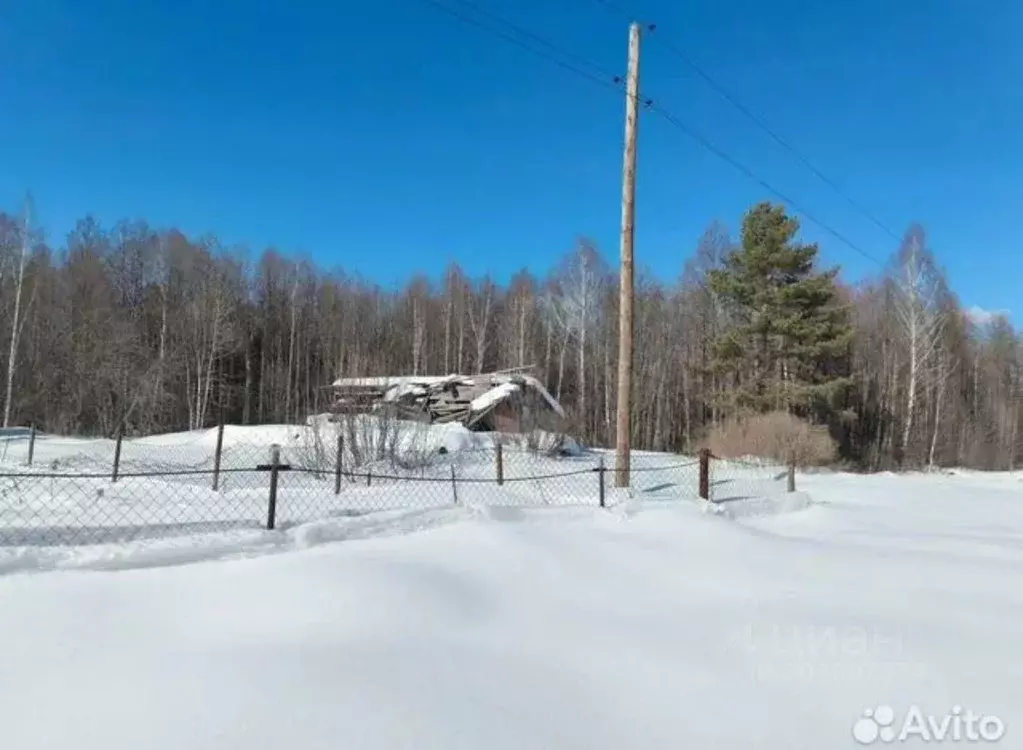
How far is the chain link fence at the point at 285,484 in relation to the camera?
20.1 feet

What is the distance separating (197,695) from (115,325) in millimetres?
36898

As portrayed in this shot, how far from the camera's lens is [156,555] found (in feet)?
13.6

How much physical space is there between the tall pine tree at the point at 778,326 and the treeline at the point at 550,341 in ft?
0.30

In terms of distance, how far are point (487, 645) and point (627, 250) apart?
702 cm

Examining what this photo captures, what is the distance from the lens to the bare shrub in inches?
783

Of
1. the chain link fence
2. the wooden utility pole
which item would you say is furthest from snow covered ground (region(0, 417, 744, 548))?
the wooden utility pole

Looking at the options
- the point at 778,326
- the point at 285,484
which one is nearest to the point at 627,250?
the point at 285,484

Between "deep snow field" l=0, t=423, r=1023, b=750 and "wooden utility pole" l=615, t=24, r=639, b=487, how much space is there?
396cm

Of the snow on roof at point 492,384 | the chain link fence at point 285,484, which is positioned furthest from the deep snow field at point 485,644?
the snow on roof at point 492,384

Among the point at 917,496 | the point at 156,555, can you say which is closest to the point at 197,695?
the point at 156,555

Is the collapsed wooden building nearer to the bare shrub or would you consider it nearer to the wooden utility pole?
the bare shrub

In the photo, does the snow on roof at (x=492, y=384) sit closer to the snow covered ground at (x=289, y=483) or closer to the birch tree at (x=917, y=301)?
the snow covered ground at (x=289, y=483)

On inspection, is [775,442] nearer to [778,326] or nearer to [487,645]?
[778,326]

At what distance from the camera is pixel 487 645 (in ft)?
11.0
